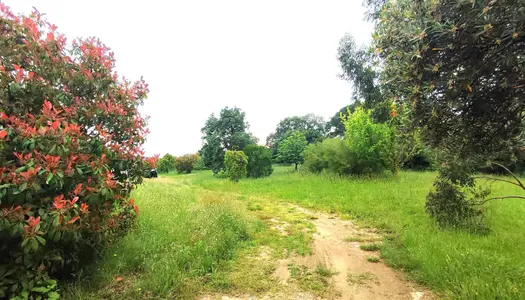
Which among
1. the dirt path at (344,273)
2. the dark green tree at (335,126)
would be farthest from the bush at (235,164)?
the dark green tree at (335,126)

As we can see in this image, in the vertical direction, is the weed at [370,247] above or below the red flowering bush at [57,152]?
below

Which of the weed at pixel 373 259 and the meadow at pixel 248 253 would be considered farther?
the weed at pixel 373 259

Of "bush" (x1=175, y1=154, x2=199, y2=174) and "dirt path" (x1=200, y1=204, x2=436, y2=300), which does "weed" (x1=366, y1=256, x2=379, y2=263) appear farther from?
"bush" (x1=175, y1=154, x2=199, y2=174)

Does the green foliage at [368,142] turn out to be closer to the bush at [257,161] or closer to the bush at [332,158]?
the bush at [332,158]

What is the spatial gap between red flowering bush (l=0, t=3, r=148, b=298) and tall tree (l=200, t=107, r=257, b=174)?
834 inches

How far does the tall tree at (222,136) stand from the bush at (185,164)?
967 cm

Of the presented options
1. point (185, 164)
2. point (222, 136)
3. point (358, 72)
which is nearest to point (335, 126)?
point (222, 136)

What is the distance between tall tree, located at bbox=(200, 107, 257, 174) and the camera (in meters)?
25.3

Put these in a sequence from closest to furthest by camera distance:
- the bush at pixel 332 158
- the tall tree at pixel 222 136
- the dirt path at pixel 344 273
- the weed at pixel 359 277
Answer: the dirt path at pixel 344 273 < the weed at pixel 359 277 < the bush at pixel 332 158 < the tall tree at pixel 222 136

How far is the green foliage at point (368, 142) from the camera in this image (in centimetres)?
1276

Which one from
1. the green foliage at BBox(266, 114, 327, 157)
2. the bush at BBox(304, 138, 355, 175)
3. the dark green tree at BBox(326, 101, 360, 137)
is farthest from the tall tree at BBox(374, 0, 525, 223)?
the green foliage at BBox(266, 114, 327, 157)

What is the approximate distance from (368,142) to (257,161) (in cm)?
972

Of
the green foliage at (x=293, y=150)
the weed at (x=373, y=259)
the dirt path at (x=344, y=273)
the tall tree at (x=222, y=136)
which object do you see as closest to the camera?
the dirt path at (x=344, y=273)

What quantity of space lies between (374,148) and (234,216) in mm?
9575
